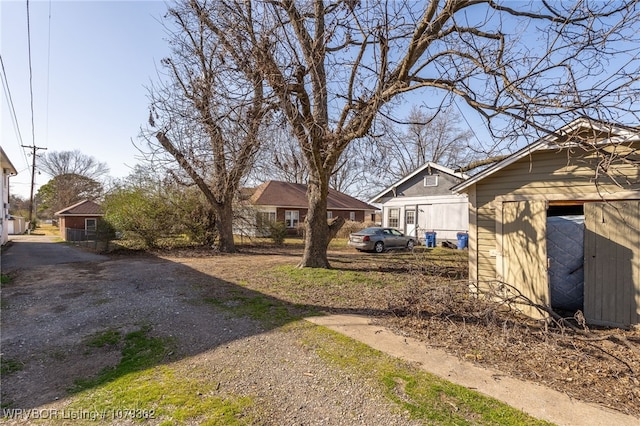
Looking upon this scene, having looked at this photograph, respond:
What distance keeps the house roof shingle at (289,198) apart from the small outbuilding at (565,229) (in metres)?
19.3

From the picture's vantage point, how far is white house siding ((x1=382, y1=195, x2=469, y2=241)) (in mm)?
18938

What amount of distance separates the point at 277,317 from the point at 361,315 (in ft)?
5.11

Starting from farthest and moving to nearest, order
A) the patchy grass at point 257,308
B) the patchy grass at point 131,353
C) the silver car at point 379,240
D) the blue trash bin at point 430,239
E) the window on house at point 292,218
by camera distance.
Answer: the window on house at point 292,218 < the blue trash bin at point 430,239 < the silver car at point 379,240 < the patchy grass at point 257,308 < the patchy grass at point 131,353

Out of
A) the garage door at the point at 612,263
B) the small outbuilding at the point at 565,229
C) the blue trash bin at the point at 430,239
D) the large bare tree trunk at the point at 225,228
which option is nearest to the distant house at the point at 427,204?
the blue trash bin at the point at 430,239

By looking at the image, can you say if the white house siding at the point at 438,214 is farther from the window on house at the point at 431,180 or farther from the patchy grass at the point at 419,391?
the patchy grass at the point at 419,391

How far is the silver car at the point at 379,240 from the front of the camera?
17.3m

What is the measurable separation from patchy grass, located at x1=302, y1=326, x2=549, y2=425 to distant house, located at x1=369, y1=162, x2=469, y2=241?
50.8 feet

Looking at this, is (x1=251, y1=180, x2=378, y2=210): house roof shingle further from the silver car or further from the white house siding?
the silver car

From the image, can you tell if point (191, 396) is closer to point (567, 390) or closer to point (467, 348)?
point (467, 348)

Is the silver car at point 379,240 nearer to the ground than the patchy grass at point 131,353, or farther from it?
→ farther from it

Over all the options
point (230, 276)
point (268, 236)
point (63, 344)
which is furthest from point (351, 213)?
point (63, 344)

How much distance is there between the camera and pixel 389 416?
3.05 metres

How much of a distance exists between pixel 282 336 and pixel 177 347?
Result: 1.48m

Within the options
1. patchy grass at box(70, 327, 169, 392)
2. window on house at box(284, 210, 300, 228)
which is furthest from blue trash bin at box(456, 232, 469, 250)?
patchy grass at box(70, 327, 169, 392)
